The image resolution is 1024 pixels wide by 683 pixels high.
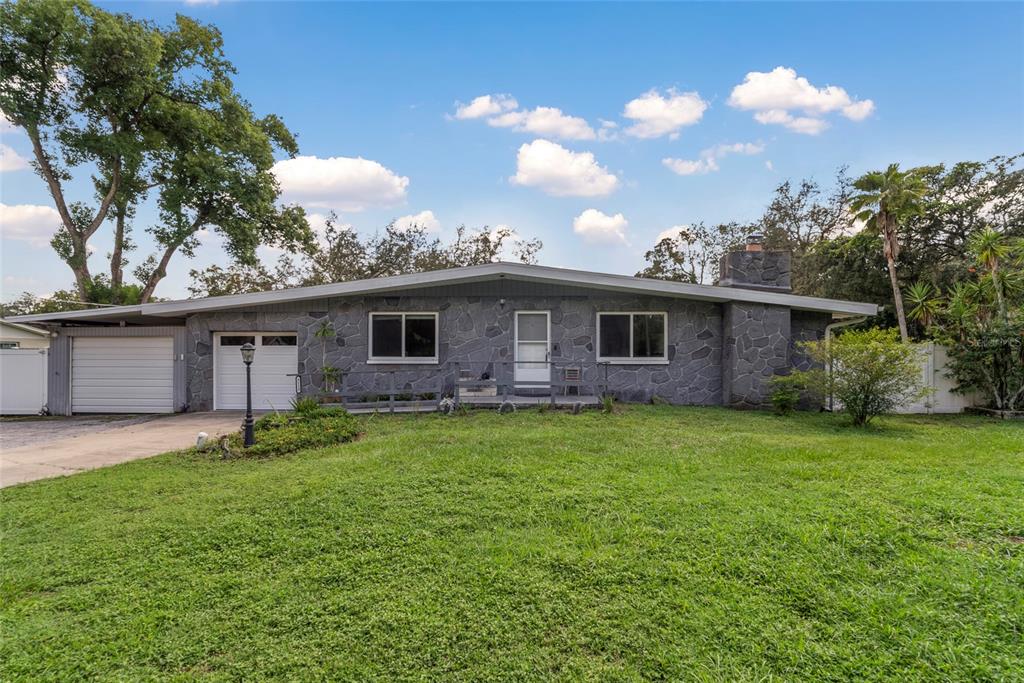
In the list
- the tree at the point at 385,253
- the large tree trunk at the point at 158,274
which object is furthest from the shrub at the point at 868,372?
the large tree trunk at the point at 158,274

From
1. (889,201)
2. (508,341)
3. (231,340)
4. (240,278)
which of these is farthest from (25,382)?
(889,201)

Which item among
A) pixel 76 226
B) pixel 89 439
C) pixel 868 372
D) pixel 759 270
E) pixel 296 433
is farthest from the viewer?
pixel 76 226

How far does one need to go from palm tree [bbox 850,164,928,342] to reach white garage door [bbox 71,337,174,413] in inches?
757

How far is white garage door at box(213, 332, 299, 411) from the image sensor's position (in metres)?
10.5

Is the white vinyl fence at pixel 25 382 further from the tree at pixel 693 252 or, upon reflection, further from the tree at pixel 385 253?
the tree at pixel 693 252

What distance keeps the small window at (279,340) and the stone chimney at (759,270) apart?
393 inches

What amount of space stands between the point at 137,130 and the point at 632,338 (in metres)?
18.3

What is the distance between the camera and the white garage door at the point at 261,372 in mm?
10523

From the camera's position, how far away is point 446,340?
10477 millimetres

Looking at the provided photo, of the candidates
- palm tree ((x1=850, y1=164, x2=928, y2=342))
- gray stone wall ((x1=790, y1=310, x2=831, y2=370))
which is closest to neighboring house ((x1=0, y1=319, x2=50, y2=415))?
gray stone wall ((x1=790, y1=310, x2=831, y2=370))

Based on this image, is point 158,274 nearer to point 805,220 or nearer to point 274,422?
point 274,422

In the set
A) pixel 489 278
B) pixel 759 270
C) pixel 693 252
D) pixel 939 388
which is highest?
pixel 693 252

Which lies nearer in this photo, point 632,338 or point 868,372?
point 868,372

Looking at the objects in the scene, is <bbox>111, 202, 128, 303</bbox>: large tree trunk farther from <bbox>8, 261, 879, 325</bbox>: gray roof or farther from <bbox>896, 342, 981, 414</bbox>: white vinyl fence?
<bbox>896, 342, 981, 414</bbox>: white vinyl fence
